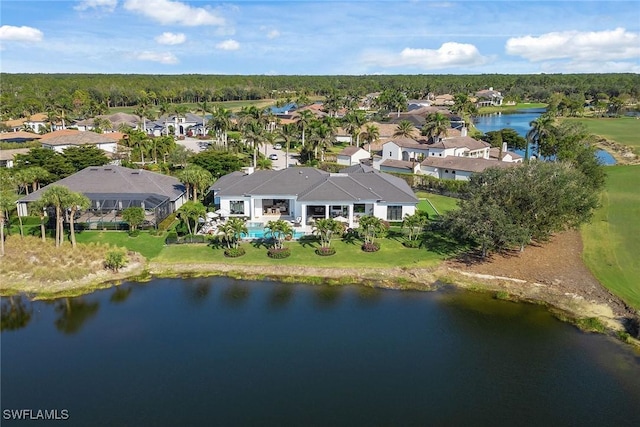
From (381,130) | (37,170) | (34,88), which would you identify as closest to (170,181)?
(37,170)

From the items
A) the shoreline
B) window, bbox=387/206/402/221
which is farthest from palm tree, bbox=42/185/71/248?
window, bbox=387/206/402/221

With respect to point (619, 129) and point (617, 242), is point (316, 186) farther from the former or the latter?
point (619, 129)

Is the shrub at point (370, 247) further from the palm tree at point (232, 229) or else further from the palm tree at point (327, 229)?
the palm tree at point (232, 229)

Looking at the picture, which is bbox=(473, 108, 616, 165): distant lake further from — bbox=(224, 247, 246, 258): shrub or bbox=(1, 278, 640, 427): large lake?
bbox=(1, 278, 640, 427): large lake

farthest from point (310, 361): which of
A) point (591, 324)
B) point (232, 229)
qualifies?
point (591, 324)

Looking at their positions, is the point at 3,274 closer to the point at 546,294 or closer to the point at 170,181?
the point at 170,181

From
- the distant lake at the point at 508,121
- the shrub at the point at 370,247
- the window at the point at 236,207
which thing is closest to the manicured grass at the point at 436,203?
the shrub at the point at 370,247
